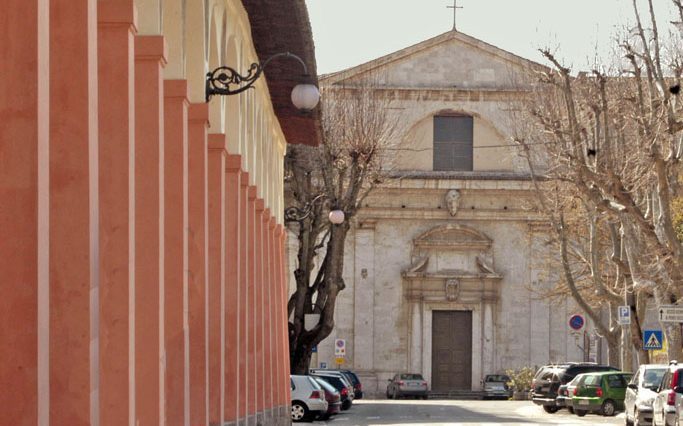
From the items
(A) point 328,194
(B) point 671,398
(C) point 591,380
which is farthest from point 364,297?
(B) point 671,398

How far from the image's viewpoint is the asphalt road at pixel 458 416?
41.8 metres

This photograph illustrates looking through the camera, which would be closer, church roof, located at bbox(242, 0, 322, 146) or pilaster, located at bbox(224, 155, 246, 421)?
pilaster, located at bbox(224, 155, 246, 421)

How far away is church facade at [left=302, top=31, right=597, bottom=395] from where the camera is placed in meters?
71.6

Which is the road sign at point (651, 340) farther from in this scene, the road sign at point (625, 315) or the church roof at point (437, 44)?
the church roof at point (437, 44)

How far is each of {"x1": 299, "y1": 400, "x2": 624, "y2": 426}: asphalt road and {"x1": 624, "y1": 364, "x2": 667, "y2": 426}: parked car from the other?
16.7 ft

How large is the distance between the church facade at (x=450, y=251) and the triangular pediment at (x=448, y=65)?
4 cm

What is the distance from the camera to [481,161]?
72.8 meters

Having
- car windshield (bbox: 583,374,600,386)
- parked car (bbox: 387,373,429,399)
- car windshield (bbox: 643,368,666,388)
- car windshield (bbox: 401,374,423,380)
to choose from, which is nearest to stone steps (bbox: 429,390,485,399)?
car windshield (bbox: 401,374,423,380)

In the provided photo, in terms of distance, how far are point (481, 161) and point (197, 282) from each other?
56108 millimetres

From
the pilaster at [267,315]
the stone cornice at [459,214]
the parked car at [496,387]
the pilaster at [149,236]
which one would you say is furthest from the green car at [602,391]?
the pilaster at [149,236]

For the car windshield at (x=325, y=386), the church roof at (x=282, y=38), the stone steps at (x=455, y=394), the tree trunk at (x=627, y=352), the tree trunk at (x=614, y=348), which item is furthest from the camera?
the stone steps at (x=455, y=394)
